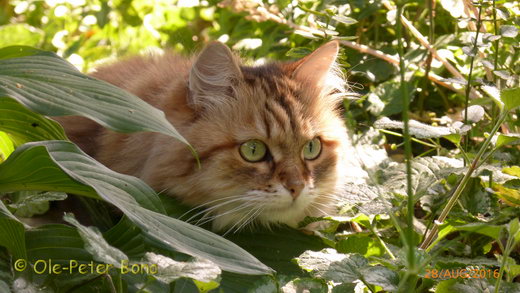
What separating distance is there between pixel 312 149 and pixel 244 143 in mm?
264

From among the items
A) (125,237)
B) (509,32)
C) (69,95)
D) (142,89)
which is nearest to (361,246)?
(125,237)

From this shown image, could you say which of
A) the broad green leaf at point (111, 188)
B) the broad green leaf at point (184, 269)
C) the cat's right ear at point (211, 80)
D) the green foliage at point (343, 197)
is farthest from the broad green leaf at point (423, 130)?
the broad green leaf at point (184, 269)

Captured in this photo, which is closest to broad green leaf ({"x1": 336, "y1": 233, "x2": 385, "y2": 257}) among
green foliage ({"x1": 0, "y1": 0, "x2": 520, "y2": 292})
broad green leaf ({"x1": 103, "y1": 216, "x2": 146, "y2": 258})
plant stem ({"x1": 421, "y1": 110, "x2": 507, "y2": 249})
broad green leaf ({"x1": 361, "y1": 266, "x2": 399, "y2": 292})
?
green foliage ({"x1": 0, "y1": 0, "x2": 520, "y2": 292})

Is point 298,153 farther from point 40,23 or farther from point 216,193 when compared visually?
point 40,23

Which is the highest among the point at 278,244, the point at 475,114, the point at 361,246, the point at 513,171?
the point at 475,114

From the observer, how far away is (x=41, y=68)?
1.67 metres

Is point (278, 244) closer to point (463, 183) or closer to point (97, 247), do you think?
point (463, 183)

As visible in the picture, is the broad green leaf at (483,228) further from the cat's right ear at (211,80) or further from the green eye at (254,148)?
the cat's right ear at (211,80)

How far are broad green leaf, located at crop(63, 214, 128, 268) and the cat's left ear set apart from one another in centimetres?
121

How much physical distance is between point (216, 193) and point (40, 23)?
333 cm

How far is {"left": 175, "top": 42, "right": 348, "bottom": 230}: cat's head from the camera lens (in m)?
2.13

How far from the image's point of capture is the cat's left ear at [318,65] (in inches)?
91.6

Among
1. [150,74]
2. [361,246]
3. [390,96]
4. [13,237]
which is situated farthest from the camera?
[390,96]

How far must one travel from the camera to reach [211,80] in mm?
2281
